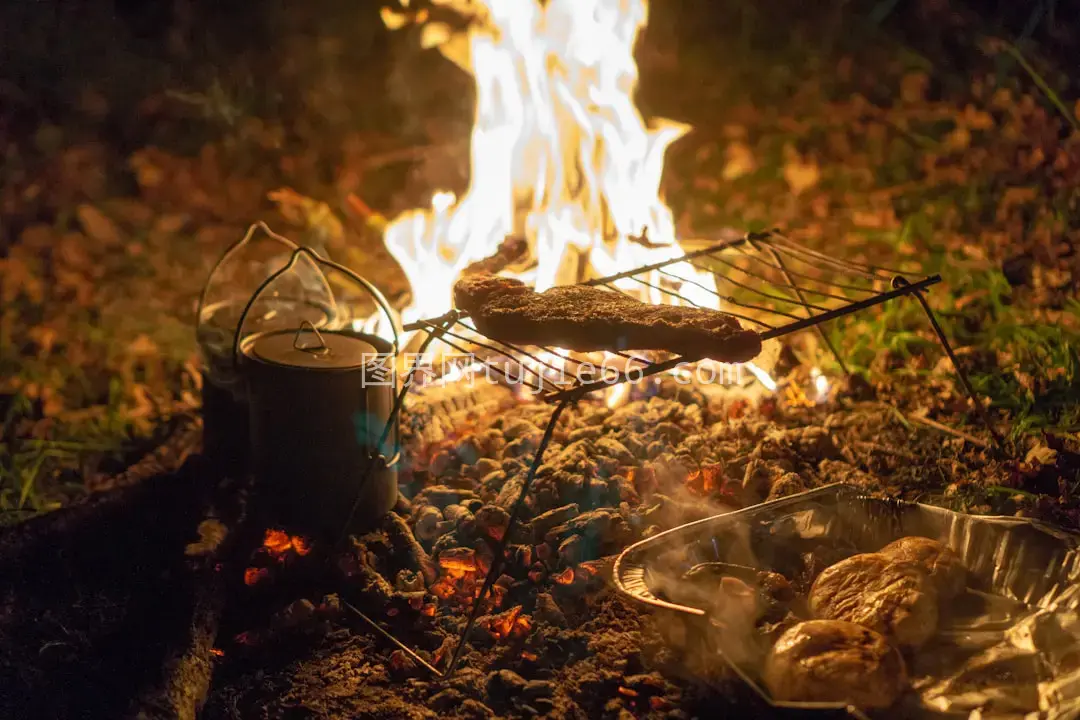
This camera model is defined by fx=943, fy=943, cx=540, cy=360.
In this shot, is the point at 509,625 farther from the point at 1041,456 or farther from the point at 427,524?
the point at 1041,456

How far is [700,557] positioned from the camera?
10.6 feet

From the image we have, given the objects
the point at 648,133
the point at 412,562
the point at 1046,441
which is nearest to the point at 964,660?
the point at 1046,441

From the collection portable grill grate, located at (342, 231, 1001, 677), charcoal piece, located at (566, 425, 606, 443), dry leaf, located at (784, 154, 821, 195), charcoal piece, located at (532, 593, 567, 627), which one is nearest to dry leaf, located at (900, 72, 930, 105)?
dry leaf, located at (784, 154, 821, 195)

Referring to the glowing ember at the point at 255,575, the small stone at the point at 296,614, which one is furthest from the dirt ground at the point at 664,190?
the glowing ember at the point at 255,575

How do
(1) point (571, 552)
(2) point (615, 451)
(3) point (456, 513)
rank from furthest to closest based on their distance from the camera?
(2) point (615, 451), (3) point (456, 513), (1) point (571, 552)

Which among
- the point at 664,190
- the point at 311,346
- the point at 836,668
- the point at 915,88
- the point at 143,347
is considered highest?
the point at 915,88

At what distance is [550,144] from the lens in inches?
213

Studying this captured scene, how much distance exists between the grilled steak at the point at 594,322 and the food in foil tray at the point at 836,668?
85cm

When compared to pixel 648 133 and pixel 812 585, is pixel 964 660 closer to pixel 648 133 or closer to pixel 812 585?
pixel 812 585

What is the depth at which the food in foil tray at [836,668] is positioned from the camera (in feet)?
8.47

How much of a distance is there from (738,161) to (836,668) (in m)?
5.98

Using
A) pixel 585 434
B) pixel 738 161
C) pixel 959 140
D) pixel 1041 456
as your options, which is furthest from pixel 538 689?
pixel 959 140

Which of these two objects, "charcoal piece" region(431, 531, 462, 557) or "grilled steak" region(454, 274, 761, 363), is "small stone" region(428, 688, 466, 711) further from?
"grilled steak" region(454, 274, 761, 363)

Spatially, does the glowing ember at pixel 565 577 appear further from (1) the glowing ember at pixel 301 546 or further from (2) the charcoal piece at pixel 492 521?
(1) the glowing ember at pixel 301 546
